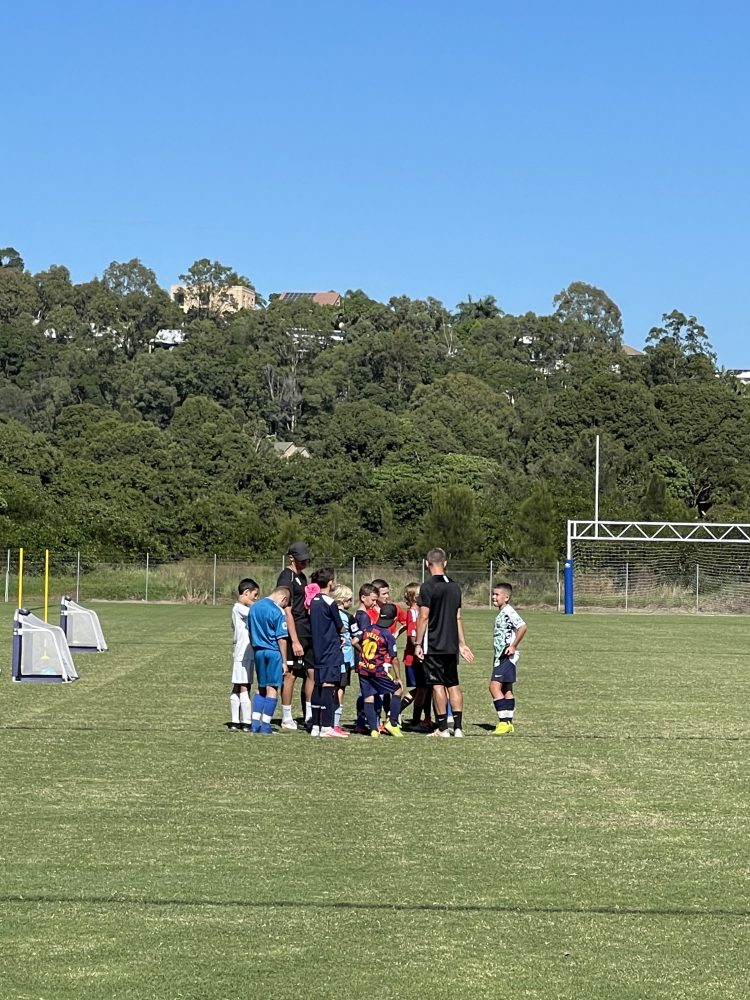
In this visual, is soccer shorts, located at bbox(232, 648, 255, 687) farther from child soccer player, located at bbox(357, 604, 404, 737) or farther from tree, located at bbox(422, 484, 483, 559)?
tree, located at bbox(422, 484, 483, 559)

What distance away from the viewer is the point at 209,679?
74.4ft

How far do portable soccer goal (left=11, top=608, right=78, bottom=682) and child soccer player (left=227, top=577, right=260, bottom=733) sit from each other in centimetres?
589

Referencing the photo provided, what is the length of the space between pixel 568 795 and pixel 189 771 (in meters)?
3.13

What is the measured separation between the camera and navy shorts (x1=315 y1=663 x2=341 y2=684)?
1495 cm

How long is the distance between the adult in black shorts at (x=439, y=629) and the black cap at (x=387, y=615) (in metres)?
0.39

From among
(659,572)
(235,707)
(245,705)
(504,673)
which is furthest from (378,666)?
(659,572)

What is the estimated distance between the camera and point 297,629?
1620cm

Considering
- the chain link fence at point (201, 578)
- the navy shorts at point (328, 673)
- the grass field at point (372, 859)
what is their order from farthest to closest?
the chain link fence at point (201, 578) → the navy shorts at point (328, 673) → the grass field at point (372, 859)

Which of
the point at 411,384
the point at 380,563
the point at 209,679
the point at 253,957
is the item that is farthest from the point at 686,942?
the point at 411,384

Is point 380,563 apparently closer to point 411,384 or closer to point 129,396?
point 129,396

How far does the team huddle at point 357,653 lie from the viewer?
15.2m

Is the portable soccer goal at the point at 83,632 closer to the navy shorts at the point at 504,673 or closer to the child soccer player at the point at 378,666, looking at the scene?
the child soccer player at the point at 378,666

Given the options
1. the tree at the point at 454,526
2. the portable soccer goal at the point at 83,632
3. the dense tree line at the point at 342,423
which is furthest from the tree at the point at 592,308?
the portable soccer goal at the point at 83,632

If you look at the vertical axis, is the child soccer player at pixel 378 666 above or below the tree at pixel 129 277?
below
